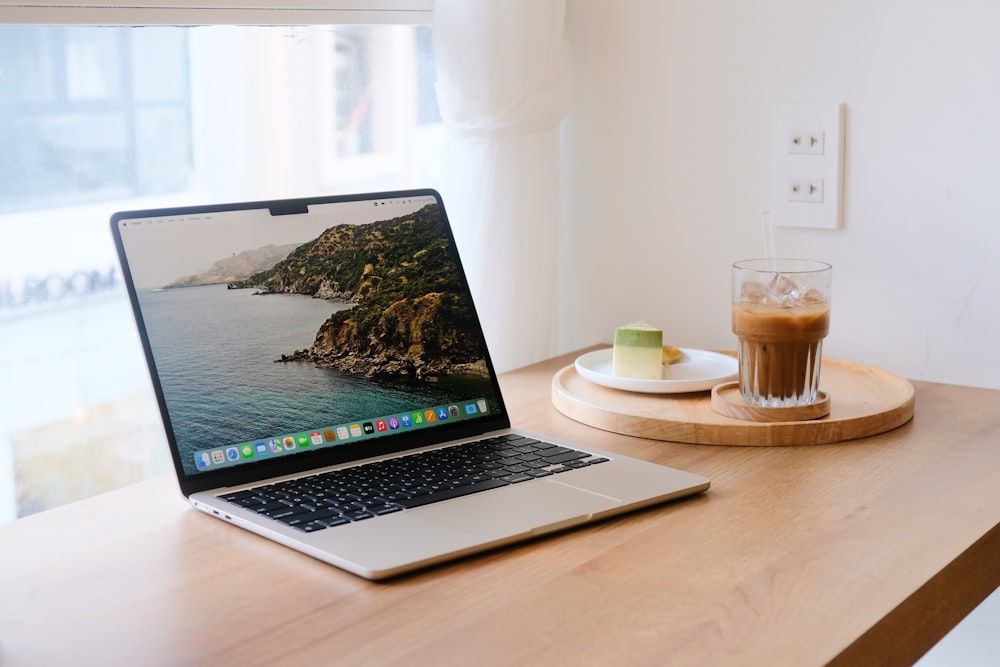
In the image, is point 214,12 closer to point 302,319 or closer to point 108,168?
point 108,168

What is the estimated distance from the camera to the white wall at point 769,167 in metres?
1.25

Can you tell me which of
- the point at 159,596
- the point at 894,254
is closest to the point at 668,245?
the point at 894,254

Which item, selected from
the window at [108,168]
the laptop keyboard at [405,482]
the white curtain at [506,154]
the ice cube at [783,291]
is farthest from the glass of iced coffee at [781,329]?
the window at [108,168]

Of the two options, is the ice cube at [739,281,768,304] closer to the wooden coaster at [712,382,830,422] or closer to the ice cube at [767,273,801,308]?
the ice cube at [767,273,801,308]

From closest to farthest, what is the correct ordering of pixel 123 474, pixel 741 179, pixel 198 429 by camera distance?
pixel 198 429, pixel 123 474, pixel 741 179

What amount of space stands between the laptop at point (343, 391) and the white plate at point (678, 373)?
0.18m

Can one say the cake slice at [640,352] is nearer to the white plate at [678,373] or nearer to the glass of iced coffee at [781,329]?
the white plate at [678,373]

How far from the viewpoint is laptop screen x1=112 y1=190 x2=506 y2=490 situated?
A: 0.96m

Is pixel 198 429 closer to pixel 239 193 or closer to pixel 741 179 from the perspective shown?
pixel 239 193

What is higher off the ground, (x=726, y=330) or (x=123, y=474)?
(x=726, y=330)

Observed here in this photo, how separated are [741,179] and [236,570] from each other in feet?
2.94

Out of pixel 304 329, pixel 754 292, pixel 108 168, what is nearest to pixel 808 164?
pixel 754 292

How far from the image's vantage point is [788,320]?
3.62 feet

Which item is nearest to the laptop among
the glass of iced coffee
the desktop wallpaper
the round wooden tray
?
the desktop wallpaper
